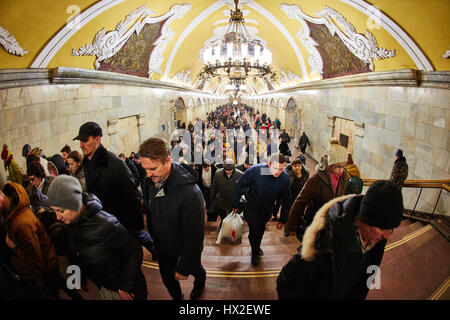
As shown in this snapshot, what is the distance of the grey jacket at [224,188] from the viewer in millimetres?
3658

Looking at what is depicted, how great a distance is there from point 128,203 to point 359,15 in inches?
264

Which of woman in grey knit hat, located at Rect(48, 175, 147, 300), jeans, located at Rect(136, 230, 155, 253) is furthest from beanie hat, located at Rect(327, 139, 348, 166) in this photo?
jeans, located at Rect(136, 230, 155, 253)

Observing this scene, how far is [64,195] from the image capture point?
139 centimetres

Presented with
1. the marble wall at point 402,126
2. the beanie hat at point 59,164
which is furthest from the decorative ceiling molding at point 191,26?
the beanie hat at point 59,164

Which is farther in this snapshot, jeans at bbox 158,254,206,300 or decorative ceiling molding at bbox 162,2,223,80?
decorative ceiling molding at bbox 162,2,223,80

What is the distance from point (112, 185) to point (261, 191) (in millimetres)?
1722

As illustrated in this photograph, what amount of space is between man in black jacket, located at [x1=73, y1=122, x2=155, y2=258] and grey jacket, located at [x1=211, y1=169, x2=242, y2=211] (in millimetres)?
1567

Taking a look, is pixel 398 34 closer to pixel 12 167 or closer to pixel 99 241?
pixel 99 241

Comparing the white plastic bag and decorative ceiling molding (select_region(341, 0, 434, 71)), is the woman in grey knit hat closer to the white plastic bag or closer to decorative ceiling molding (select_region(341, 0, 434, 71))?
the white plastic bag

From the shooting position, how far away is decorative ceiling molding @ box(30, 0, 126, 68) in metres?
4.07

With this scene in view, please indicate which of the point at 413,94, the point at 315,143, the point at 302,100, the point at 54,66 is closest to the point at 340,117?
the point at 315,143

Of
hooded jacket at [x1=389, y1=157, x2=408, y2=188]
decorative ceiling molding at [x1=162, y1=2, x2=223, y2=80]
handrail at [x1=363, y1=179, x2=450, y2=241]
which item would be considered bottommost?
handrail at [x1=363, y1=179, x2=450, y2=241]
